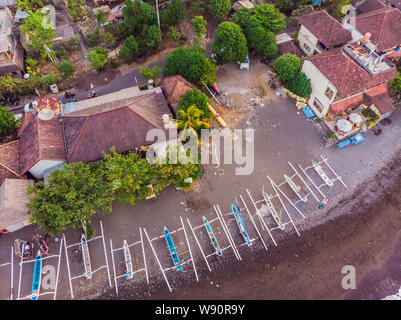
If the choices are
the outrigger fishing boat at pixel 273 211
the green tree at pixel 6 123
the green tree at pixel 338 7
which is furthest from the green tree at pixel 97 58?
the green tree at pixel 338 7

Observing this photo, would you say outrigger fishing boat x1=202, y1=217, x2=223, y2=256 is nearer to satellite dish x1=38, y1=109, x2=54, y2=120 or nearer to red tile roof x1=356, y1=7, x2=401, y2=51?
satellite dish x1=38, y1=109, x2=54, y2=120

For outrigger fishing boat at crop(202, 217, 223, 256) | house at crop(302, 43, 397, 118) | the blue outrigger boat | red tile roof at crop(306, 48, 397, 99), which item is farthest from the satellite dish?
red tile roof at crop(306, 48, 397, 99)

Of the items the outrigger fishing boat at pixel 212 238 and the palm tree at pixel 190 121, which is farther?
the palm tree at pixel 190 121

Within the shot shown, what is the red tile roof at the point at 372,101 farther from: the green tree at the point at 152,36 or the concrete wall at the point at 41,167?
the concrete wall at the point at 41,167

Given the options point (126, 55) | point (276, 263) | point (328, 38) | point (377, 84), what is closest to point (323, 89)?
point (377, 84)

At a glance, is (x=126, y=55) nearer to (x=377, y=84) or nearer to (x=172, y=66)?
(x=172, y=66)

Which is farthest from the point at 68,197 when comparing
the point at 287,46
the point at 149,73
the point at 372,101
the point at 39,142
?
the point at 287,46
